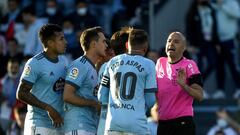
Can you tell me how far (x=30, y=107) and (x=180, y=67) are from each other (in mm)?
1825

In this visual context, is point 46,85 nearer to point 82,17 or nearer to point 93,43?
point 93,43

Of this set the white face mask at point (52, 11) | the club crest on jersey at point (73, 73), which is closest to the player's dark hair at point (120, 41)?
the club crest on jersey at point (73, 73)

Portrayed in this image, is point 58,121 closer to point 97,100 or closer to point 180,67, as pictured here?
point 97,100

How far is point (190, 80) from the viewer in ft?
38.3

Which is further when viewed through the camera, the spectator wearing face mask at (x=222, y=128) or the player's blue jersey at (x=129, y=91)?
the spectator wearing face mask at (x=222, y=128)

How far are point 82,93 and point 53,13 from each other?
9276 mm

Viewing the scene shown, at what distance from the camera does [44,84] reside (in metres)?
11.6

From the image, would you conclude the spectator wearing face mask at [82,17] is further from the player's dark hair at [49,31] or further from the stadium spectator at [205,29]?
the player's dark hair at [49,31]

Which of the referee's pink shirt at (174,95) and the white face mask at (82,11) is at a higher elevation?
the white face mask at (82,11)

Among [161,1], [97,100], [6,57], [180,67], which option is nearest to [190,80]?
[180,67]

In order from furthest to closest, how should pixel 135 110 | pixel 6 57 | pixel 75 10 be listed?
pixel 75 10, pixel 6 57, pixel 135 110

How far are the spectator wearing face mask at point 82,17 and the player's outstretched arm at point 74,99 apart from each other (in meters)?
8.85

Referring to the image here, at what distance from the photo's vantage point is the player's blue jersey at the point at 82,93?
1130cm

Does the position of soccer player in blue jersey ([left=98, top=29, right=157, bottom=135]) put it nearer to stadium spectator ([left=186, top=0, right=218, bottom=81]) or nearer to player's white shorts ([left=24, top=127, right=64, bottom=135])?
player's white shorts ([left=24, top=127, right=64, bottom=135])
